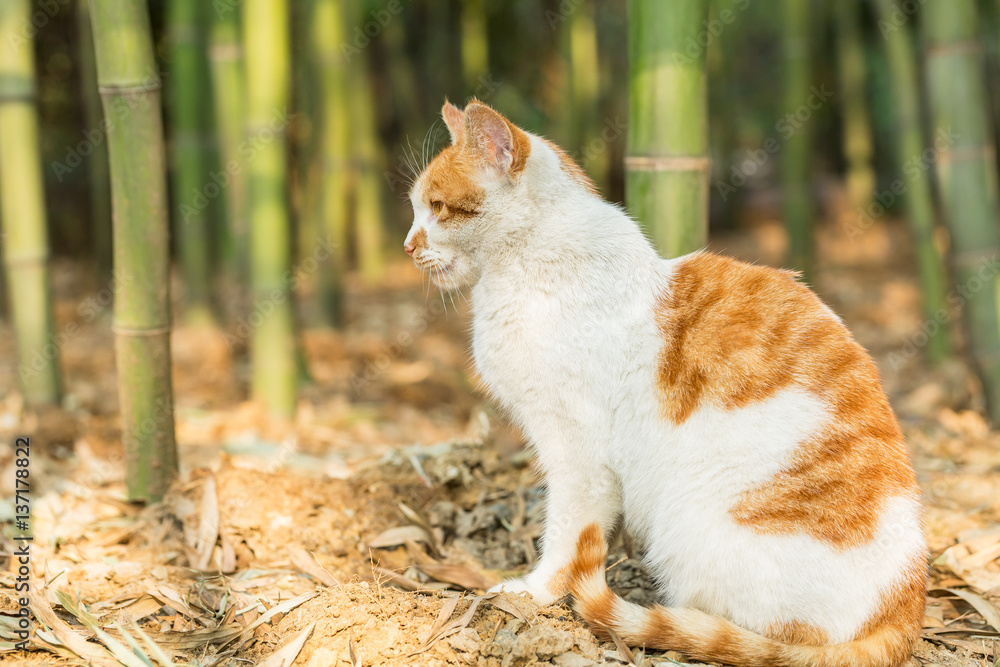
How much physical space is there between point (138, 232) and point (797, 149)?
429 cm

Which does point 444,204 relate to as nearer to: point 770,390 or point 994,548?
point 770,390

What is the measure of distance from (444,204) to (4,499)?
190 cm

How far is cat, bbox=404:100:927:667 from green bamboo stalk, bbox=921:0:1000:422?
64.4 inches

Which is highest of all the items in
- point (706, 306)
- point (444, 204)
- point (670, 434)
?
point (444, 204)

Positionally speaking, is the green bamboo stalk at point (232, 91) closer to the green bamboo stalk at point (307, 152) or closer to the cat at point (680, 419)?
the green bamboo stalk at point (307, 152)

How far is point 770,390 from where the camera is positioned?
6.70 feet

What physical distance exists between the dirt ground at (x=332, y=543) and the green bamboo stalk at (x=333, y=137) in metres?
1.55

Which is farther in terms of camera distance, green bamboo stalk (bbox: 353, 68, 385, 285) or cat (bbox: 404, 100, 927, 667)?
green bamboo stalk (bbox: 353, 68, 385, 285)

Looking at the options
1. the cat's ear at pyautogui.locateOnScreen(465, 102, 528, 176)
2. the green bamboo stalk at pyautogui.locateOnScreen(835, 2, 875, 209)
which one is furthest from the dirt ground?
the green bamboo stalk at pyautogui.locateOnScreen(835, 2, 875, 209)

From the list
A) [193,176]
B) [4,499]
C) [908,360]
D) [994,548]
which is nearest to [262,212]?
[4,499]

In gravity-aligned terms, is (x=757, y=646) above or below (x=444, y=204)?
below

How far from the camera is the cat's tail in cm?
189

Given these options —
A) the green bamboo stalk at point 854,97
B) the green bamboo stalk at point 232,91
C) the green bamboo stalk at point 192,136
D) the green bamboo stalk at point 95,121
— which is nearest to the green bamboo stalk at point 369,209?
the green bamboo stalk at point 192,136

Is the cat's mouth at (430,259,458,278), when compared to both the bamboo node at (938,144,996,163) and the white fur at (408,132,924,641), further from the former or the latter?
the bamboo node at (938,144,996,163)
